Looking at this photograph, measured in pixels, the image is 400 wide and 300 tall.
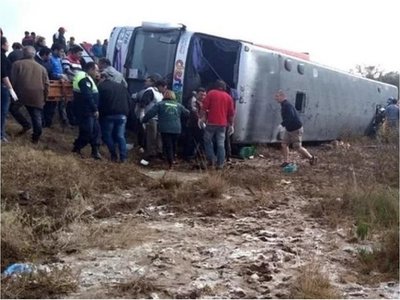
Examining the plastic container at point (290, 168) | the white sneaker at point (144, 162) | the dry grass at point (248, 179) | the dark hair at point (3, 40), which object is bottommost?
the plastic container at point (290, 168)

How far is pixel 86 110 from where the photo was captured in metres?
8.38

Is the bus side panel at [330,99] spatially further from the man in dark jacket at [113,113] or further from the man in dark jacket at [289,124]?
the man in dark jacket at [113,113]

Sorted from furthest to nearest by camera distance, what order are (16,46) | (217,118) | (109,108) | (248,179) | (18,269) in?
1. (16,46)
2. (217,118)
3. (109,108)
4. (248,179)
5. (18,269)

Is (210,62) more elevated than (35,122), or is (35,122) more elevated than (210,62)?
(210,62)

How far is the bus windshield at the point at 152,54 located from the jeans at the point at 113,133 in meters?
1.80

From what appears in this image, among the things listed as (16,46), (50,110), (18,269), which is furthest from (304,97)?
(18,269)

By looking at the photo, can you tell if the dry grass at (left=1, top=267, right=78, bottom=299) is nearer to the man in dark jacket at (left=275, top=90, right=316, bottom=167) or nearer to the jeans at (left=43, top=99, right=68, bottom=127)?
the jeans at (left=43, top=99, right=68, bottom=127)

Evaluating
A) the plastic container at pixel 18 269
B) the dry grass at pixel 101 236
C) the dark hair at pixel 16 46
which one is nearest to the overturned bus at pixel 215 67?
the dark hair at pixel 16 46

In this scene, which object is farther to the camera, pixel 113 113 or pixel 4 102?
pixel 113 113

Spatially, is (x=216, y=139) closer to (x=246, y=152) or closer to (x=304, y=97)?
(x=246, y=152)

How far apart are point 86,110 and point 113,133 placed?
704mm

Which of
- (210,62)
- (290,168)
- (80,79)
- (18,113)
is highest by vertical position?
(210,62)

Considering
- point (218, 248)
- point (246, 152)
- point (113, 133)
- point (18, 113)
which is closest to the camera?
point (218, 248)

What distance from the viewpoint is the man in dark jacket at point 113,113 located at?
8.69 metres
